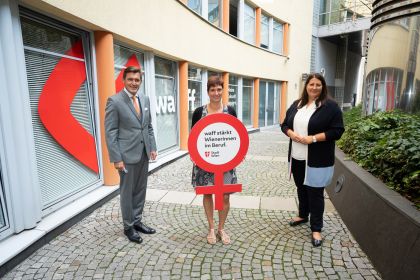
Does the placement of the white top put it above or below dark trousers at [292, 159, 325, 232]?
above

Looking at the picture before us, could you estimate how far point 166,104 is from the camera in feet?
25.3

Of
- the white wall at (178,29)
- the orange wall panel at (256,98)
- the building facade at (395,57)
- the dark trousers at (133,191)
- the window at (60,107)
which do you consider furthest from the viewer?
the orange wall panel at (256,98)

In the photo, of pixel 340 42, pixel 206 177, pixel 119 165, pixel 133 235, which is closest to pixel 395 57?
pixel 206 177

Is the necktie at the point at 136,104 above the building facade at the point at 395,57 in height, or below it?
below

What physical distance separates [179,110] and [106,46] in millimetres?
3804

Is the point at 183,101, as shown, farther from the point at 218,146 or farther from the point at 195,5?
the point at 218,146

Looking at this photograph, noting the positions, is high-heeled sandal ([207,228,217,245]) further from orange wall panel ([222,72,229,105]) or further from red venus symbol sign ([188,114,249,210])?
orange wall panel ([222,72,229,105])

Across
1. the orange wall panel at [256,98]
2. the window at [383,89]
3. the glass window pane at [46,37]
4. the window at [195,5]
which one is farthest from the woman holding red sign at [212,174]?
the orange wall panel at [256,98]

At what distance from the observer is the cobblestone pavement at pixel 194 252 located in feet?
9.29

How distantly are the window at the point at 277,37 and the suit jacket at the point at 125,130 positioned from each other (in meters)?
14.5

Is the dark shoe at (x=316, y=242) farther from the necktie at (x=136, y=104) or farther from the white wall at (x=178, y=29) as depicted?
the white wall at (x=178, y=29)

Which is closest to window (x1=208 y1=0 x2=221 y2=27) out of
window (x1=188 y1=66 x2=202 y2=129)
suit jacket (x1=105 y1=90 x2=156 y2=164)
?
window (x1=188 y1=66 x2=202 y2=129)

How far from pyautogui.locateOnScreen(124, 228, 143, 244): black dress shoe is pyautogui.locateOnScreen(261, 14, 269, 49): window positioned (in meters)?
13.5

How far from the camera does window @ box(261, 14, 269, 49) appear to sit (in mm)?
14744
